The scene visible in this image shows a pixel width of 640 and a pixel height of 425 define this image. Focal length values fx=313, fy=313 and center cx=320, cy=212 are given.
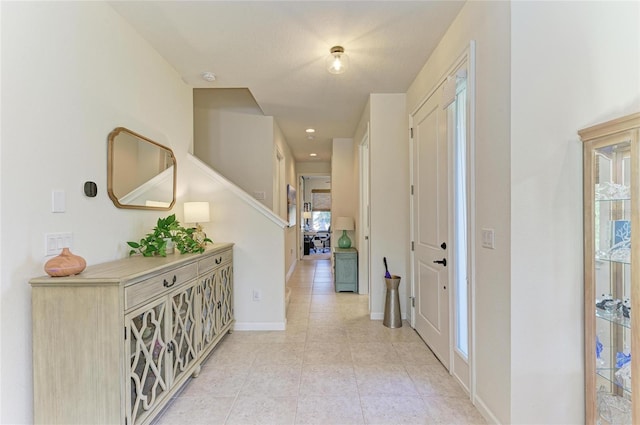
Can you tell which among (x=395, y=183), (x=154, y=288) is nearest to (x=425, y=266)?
(x=395, y=183)

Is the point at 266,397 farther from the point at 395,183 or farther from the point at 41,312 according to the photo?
the point at 395,183

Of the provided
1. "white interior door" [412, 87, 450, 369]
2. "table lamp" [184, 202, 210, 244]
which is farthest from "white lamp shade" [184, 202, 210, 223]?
"white interior door" [412, 87, 450, 369]

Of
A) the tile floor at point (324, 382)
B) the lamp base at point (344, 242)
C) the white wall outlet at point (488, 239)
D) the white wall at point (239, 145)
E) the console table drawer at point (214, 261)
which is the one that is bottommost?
the tile floor at point (324, 382)

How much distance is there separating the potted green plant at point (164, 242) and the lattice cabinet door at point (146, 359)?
0.47 metres

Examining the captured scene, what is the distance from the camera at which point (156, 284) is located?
1.81 metres

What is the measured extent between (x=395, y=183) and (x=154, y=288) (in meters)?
2.67

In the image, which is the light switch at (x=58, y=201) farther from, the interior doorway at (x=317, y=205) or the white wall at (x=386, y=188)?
the interior doorway at (x=317, y=205)

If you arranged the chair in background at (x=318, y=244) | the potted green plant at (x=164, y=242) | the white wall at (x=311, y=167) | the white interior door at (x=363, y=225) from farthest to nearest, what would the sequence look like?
the chair in background at (x=318, y=244) < the white wall at (x=311, y=167) < the white interior door at (x=363, y=225) < the potted green plant at (x=164, y=242)

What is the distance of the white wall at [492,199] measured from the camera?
5.28 ft

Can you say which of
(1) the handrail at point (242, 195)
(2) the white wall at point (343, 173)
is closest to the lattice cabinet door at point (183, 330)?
(1) the handrail at point (242, 195)

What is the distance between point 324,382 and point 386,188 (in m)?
2.13

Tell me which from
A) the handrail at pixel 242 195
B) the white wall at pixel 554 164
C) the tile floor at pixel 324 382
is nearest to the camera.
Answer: the white wall at pixel 554 164

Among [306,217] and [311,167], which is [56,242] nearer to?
[311,167]

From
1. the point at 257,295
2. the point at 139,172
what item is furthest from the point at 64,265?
the point at 257,295
